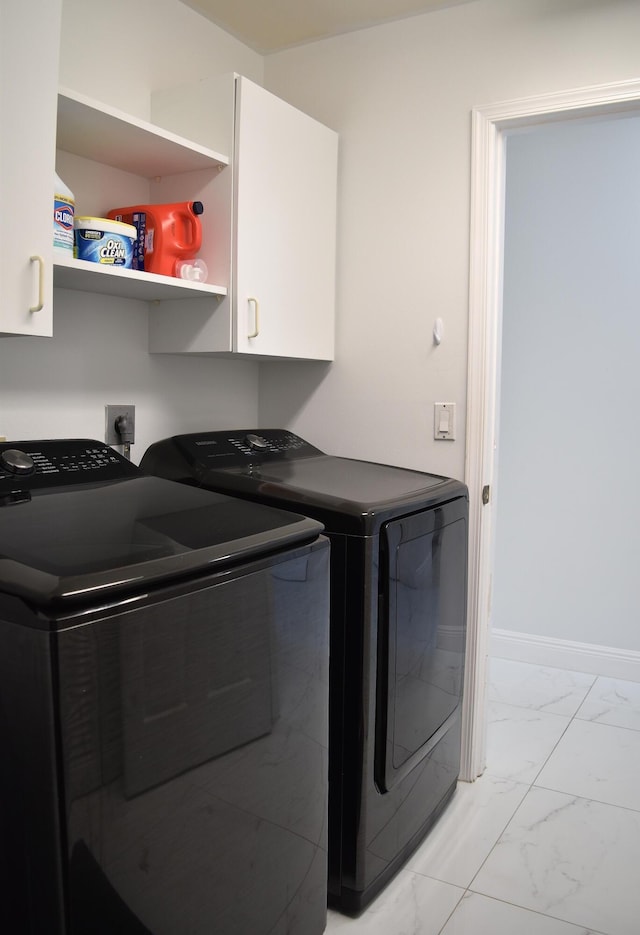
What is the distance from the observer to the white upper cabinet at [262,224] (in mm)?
2137

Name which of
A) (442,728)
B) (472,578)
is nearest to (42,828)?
(442,728)

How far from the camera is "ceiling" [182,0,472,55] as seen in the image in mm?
2367

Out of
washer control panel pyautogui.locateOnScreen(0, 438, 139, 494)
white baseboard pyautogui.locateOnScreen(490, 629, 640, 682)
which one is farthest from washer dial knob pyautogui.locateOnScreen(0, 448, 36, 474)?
white baseboard pyautogui.locateOnScreen(490, 629, 640, 682)

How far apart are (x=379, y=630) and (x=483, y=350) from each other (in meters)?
1.01

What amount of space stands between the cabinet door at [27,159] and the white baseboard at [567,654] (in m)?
2.74

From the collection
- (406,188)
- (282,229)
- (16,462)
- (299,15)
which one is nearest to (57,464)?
(16,462)

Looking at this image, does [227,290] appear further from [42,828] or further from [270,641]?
[42,828]

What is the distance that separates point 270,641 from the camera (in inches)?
55.5

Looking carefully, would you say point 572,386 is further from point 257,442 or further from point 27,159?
point 27,159

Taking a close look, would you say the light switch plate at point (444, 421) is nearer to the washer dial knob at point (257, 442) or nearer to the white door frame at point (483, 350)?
the white door frame at point (483, 350)

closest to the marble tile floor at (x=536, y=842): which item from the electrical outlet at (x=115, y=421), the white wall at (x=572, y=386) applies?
the white wall at (x=572, y=386)

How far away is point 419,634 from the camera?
81.3 inches

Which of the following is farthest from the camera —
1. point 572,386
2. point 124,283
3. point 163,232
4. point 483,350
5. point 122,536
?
point 572,386

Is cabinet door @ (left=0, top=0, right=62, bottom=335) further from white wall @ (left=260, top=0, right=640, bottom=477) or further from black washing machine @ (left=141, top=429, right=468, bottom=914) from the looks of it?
white wall @ (left=260, top=0, right=640, bottom=477)
